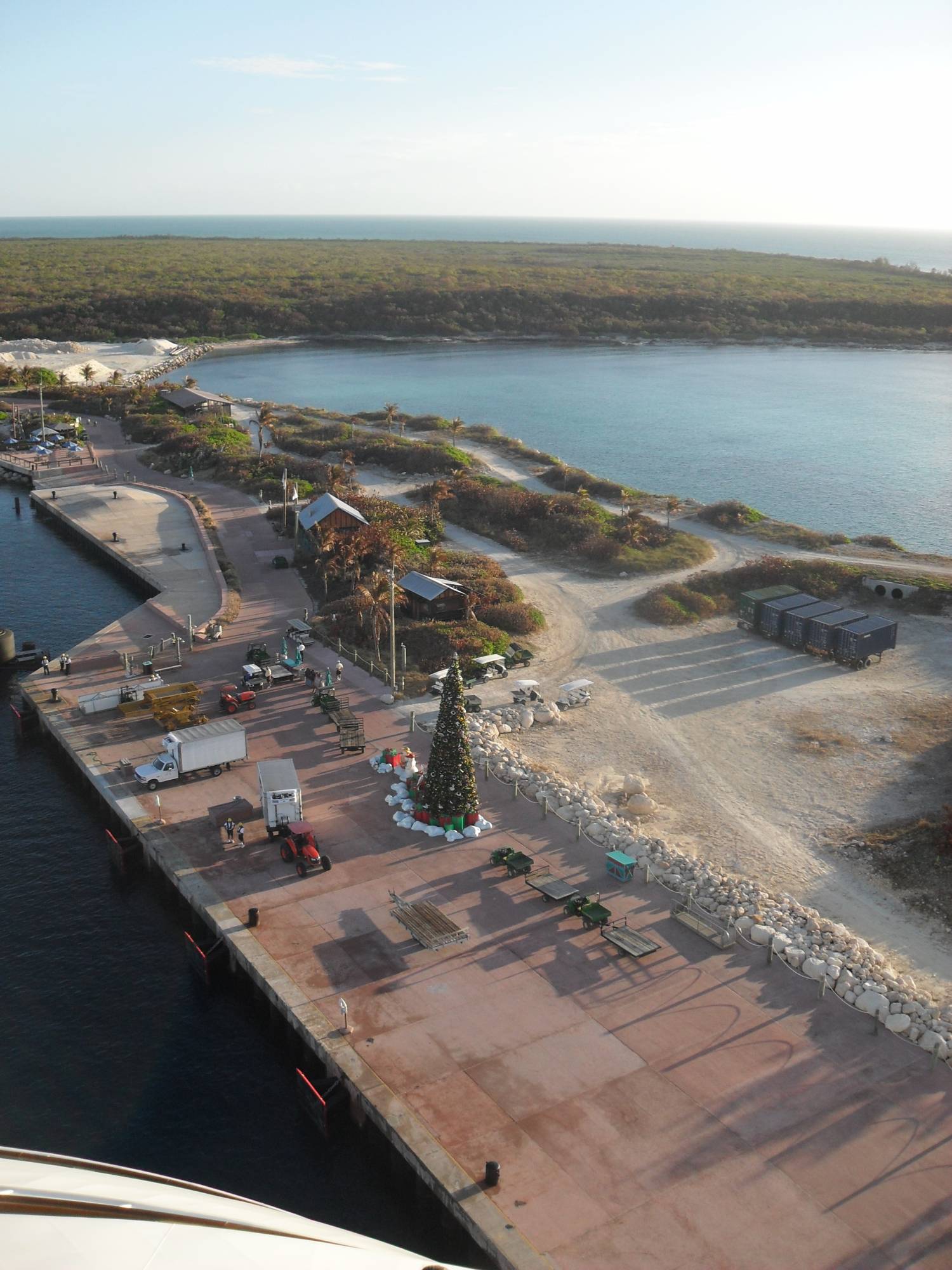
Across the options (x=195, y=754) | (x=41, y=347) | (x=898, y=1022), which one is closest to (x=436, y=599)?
(x=195, y=754)

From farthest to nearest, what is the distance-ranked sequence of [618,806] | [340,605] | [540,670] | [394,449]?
[394,449]
[340,605]
[540,670]
[618,806]

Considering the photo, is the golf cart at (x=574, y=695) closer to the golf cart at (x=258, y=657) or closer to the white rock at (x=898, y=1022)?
the golf cart at (x=258, y=657)

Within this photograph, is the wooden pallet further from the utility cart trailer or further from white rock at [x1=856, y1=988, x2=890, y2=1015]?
white rock at [x1=856, y1=988, x2=890, y2=1015]

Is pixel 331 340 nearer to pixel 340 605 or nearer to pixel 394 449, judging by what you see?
pixel 394 449

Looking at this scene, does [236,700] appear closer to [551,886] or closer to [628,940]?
[551,886]

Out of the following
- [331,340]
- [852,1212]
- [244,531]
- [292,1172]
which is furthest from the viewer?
[331,340]

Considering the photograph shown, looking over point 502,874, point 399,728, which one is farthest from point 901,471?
point 502,874

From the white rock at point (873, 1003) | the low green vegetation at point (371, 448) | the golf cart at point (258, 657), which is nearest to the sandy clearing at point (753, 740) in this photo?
the white rock at point (873, 1003)
